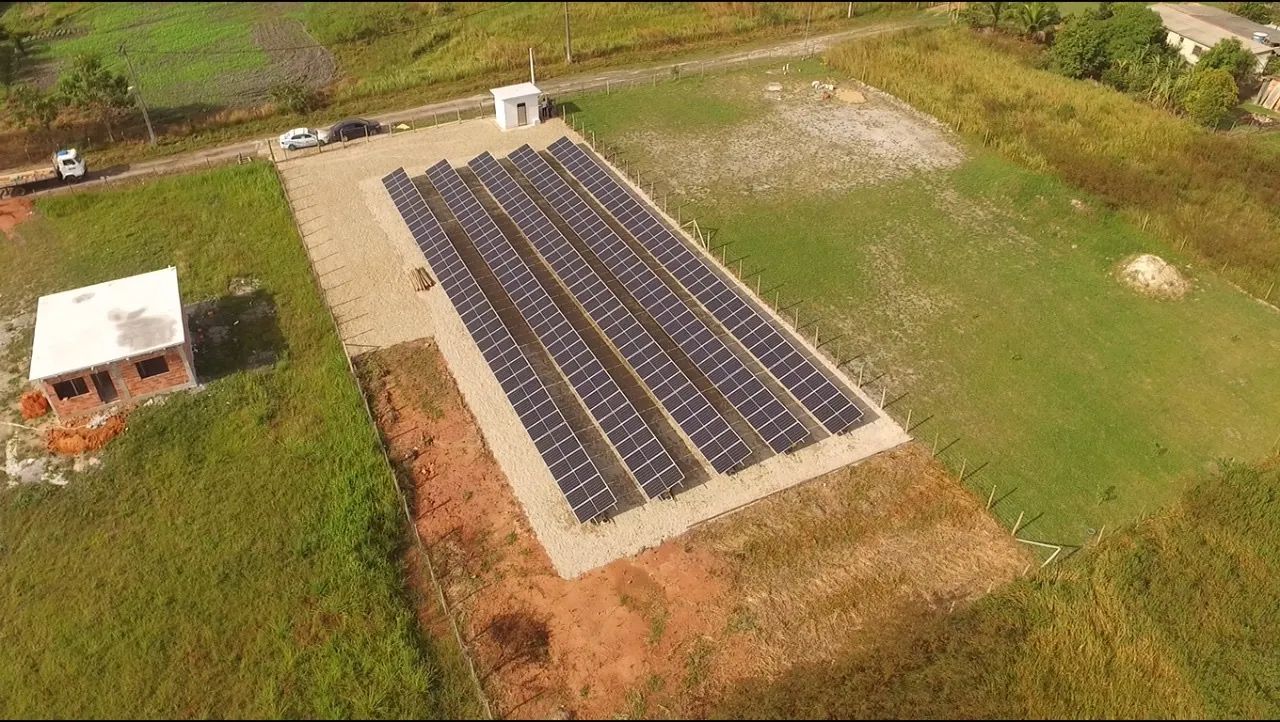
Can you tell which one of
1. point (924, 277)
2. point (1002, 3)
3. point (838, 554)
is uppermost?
point (1002, 3)

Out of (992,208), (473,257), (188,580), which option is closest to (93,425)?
(188,580)

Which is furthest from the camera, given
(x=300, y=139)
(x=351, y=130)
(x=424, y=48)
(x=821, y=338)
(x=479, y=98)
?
(x=424, y=48)

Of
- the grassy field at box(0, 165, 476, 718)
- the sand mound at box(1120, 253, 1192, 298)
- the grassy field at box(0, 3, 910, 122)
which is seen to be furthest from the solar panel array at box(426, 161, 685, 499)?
the sand mound at box(1120, 253, 1192, 298)

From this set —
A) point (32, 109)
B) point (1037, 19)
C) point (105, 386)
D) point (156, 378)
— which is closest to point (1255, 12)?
point (1037, 19)

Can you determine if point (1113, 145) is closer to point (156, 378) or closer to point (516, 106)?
point (516, 106)

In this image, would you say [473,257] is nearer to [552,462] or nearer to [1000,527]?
[552,462]

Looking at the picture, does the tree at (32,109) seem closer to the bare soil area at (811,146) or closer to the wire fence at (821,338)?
the wire fence at (821,338)
